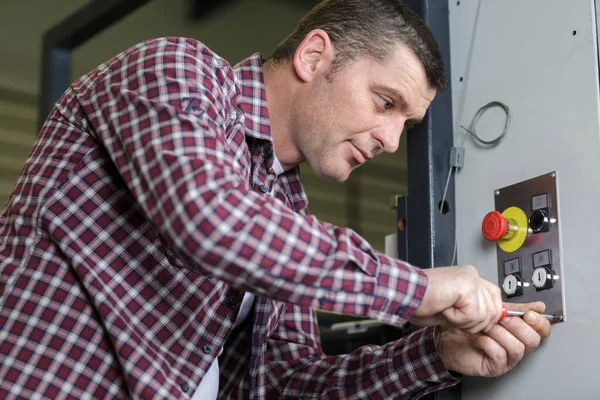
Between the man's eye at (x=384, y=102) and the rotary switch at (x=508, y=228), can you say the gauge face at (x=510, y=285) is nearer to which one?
the rotary switch at (x=508, y=228)

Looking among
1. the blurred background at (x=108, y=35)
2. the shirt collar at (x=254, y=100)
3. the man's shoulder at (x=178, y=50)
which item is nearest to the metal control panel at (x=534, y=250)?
the shirt collar at (x=254, y=100)

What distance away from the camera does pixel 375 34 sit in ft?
4.76

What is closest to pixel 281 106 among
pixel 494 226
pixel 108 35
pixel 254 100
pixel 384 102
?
pixel 254 100

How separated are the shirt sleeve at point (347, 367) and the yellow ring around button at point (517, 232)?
0.22 meters

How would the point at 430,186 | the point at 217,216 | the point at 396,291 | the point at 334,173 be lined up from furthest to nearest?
the point at 430,186, the point at 334,173, the point at 396,291, the point at 217,216

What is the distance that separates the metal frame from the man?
0.19 m

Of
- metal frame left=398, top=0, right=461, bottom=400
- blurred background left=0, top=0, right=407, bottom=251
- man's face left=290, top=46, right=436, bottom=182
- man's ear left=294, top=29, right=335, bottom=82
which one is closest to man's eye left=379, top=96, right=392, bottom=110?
man's face left=290, top=46, right=436, bottom=182

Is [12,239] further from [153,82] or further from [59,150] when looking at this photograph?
[153,82]

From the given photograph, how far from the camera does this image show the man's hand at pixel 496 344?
1.28 meters

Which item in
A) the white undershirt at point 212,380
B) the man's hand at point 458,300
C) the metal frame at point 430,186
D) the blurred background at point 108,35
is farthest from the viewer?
the blurred background at point 108,35

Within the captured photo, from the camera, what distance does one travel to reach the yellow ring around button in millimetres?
1428

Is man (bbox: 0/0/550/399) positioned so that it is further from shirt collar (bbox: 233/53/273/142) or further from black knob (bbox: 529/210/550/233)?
black knob (bbox: 529/210/550/233)

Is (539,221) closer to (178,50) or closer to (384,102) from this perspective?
(384,102)

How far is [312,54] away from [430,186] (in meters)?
0.39
